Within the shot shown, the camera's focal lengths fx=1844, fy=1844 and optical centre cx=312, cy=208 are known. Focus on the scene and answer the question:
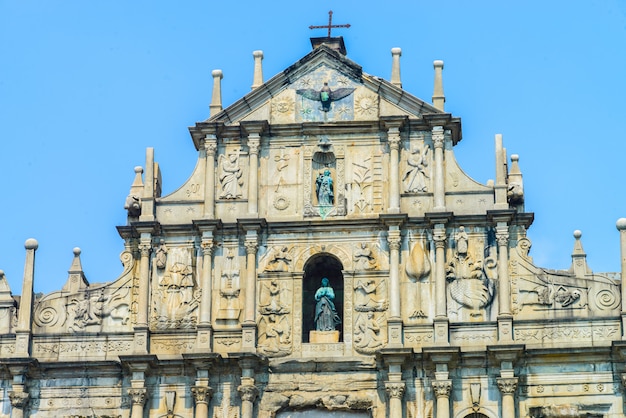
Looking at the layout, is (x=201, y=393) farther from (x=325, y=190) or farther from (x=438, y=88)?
(x=438, y=88)

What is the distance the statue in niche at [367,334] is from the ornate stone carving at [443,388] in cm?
127

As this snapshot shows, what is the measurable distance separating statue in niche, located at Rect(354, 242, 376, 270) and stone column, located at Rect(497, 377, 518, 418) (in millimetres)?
3102

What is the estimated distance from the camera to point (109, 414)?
103 ft

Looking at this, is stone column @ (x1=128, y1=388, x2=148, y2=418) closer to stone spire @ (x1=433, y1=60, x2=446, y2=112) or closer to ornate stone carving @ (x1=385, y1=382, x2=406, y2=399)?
ornate stone carving @ (x1=385, y1=382, x2=406, y2=399)

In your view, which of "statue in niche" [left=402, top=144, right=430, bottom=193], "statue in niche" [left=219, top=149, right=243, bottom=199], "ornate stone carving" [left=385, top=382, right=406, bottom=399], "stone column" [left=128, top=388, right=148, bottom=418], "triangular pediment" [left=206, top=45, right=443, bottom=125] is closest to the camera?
"ornate stone carving" [left=385, top=382, right=406, bottom=399]

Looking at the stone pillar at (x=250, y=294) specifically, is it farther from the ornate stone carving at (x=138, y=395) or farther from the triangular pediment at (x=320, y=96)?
the triangular pediment at (x=320, y=96)

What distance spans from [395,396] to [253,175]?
483 cm

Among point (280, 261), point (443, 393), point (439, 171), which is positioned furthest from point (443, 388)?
point (439, 171)

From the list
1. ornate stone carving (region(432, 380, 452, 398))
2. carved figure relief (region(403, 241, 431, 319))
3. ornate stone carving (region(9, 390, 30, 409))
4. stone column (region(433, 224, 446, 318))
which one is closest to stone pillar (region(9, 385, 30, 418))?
ornate stone carving (region(9, 390, 30, 409))

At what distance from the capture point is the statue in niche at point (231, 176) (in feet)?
107

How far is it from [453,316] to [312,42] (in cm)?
659

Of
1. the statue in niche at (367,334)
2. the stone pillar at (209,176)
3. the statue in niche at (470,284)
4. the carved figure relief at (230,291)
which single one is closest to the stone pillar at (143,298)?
the stone pillar at (209,176)

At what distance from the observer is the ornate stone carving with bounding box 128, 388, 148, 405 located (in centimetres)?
3114

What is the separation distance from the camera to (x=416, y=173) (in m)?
32.5
